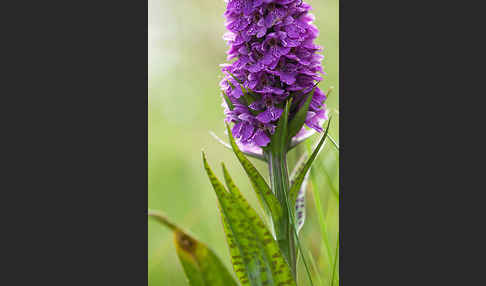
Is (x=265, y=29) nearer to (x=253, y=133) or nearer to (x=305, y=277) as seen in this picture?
(x=253, y=133)

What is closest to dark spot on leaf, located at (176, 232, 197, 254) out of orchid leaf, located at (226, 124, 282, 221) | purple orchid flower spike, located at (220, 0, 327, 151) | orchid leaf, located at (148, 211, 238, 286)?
orchid leaf, located at (148, 211, 238, 286)

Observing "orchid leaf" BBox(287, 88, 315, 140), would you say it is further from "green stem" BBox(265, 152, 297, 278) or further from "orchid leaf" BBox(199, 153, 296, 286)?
"orchid leaf" BBox(199, 153, 296, 286)

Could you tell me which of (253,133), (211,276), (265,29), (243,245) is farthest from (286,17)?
(211,276)

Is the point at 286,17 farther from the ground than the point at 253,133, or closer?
farther from the ground

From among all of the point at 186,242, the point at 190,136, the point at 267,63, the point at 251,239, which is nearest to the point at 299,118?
the point at 267,63

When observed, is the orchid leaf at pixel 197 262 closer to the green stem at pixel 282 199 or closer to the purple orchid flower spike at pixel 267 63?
the green stem at pixel 282 199

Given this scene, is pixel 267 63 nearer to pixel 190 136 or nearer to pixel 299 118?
pixel 299 118

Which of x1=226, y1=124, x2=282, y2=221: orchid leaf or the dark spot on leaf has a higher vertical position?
x1=226, y1=124, x2=282, y2=221: orchid leaf
